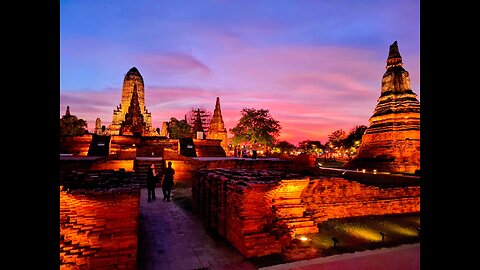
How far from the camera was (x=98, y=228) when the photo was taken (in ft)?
15.6

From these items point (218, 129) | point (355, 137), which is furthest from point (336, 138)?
point (218, 129)

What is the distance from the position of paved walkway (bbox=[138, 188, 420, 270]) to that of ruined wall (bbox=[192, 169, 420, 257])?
413 millimetres

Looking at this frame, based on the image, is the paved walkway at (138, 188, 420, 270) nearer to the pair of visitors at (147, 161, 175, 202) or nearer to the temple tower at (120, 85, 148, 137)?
the pair of visitors at (147, 161, 175, 202)

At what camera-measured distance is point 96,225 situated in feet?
15.6

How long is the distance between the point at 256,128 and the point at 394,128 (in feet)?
53.3

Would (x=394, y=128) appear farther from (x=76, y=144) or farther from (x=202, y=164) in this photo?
(x=76, y=144)

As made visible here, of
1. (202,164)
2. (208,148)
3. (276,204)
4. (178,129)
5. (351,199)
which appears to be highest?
(178,129)

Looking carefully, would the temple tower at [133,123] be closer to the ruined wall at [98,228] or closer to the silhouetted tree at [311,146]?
the ruined wall at [98,228]

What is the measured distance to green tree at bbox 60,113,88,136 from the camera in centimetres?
4753

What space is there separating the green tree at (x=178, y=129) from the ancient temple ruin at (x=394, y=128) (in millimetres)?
37064

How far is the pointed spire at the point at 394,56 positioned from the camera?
24.6 metres
